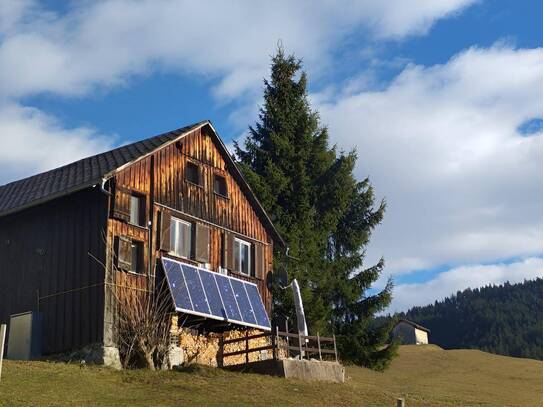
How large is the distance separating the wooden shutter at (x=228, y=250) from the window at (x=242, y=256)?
42 centimetres

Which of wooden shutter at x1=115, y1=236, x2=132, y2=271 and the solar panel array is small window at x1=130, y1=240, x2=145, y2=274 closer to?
wooden shutter at x1=115, y1=236, x2=132, y2=271

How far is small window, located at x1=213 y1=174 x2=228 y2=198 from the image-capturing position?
31734 mm

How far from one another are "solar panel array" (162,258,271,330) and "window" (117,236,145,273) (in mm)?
935

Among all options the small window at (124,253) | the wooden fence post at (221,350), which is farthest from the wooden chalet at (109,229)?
the wooden fence post at (221,350)

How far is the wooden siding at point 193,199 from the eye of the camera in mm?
27469

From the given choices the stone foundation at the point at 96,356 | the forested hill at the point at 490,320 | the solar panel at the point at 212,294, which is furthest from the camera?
the forested hill at the point at 490,320

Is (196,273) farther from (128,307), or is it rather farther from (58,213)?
(58,213)

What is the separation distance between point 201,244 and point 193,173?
2909 mm

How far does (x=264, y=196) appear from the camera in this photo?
130 feet

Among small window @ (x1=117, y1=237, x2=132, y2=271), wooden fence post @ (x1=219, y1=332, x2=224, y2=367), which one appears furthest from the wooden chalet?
wooden fence post @ (x1=219, y1=332, x2=224, y2=367)

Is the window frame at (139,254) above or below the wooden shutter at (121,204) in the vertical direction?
below

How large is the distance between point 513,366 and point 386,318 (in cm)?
2819

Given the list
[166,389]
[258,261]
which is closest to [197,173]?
[258,261]

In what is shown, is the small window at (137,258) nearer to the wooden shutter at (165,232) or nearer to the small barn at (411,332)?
the wooden shutter at (165,232)
